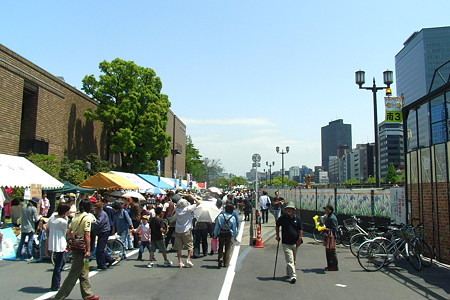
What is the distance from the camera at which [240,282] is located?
805cm

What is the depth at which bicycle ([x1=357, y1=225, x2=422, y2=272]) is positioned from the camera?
953 centimetres

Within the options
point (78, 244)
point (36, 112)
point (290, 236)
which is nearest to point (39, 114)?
point (36, 112)

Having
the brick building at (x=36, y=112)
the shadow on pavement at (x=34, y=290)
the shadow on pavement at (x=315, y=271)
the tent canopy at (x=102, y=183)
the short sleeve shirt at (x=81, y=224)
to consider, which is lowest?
the shadow on pavement at (x=34, y=290)

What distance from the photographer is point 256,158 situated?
17578 mm

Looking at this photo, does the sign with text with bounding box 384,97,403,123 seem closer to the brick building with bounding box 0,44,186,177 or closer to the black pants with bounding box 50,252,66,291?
the black pants with bounding box 50,252,66,291

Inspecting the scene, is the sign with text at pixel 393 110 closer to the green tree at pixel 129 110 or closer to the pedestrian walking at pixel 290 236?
the pedestrian walking at pixel 290 236

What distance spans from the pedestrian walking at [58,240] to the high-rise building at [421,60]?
11821 cm

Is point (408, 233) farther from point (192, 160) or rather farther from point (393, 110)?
point (192, 160)

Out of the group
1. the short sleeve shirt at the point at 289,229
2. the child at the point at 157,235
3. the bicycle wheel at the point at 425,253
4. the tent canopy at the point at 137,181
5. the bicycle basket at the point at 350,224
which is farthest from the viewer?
the tent canopy at the point at 137,181

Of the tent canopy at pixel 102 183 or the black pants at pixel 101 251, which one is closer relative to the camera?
the black pants at pixel 101 251

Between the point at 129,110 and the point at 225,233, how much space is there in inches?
1141

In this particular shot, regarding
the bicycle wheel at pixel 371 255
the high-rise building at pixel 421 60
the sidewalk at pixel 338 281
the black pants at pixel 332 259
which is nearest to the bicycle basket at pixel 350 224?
the sidewalk at pixel 338 281

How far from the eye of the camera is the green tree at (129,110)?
36.5 metres

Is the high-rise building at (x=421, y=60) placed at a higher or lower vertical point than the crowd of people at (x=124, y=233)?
higher
